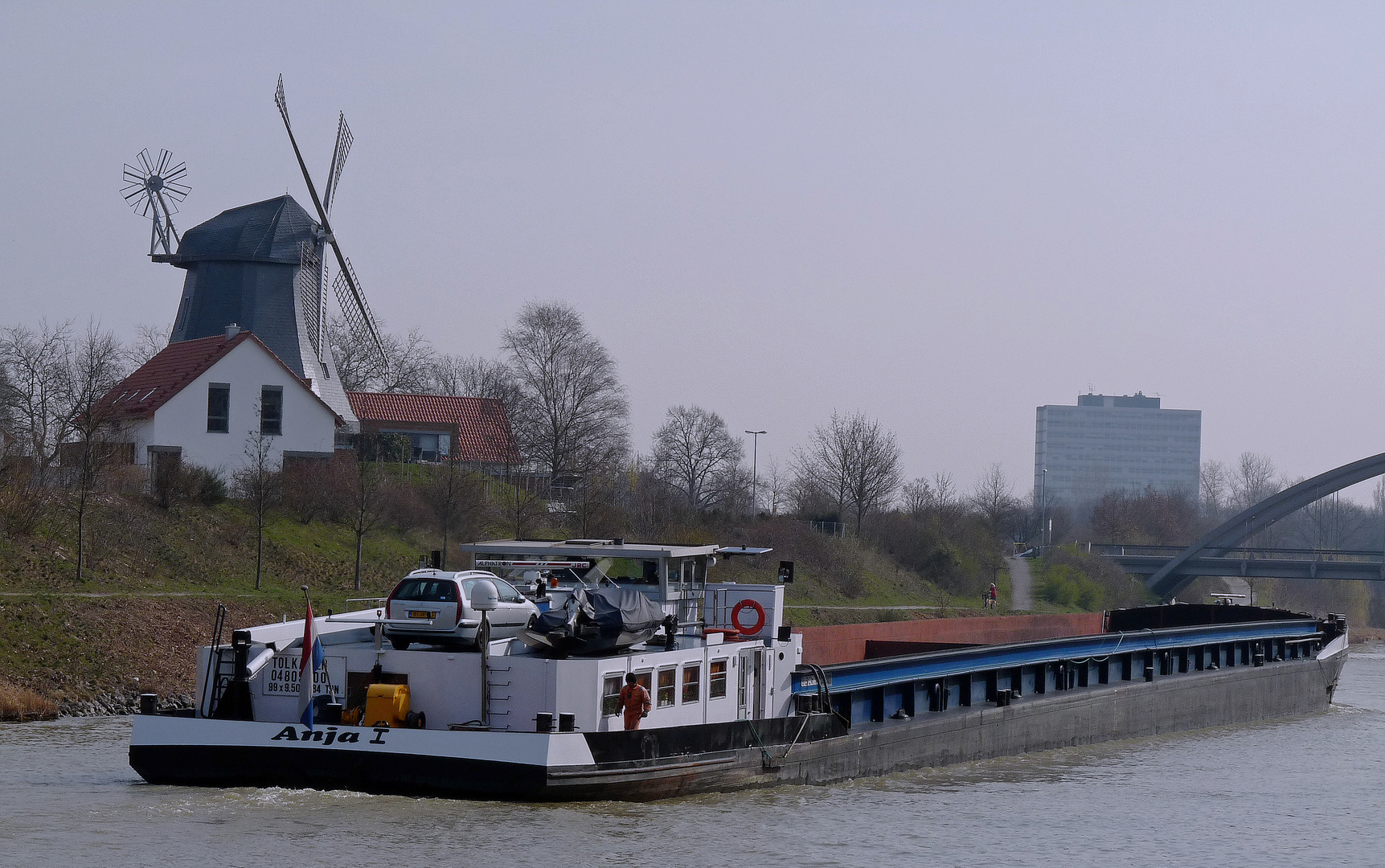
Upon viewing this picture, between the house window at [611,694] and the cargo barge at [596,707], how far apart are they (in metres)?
0.03

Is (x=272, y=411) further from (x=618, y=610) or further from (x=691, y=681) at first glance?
(x=618, y=610)

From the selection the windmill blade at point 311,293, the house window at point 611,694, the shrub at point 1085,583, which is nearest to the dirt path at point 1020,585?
the shrub at point 1085,583

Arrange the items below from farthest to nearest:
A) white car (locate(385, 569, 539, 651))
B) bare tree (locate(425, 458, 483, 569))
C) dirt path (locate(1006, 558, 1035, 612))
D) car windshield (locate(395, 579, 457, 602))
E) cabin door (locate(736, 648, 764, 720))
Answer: dirt path (locate(1006, 558, 1035, 612)), bare tree (locate(425, 458, 483, 569)), cabin door (locate(736, 648, 764, 720)), car windshield (locate(395, 579, 457, 602)), white car (locate(385, 569, 539, 651))

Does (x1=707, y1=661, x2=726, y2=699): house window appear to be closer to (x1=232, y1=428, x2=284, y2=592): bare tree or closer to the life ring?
the life ring

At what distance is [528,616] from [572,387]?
1790 inches

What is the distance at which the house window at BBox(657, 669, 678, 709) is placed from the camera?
18984mm

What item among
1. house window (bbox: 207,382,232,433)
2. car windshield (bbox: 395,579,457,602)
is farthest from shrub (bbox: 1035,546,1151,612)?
car windshield (bbox: 395,579,457,602)

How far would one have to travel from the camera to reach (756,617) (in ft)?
70.7

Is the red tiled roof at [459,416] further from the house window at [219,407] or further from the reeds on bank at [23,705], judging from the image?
the reeds on bank at [23,705]

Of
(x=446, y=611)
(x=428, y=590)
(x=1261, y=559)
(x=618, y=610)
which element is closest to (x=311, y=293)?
(x=428, y=590)

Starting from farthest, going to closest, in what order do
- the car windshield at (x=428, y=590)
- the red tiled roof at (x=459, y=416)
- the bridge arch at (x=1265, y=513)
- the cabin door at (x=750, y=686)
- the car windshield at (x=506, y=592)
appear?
1. the bridge arch at (x=1265, y=513)
2. the red tiled roof at (x=459, y=416)
3. the cabin door at (x=750, y=686)
4. the car windshield at (x=506, y=592)
5. the car windshield at (x=428, y=590)

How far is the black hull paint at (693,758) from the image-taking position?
54.5ft

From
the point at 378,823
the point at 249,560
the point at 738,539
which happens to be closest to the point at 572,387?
the point at 738,539

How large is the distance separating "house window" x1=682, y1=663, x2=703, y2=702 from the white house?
29.1 meters
